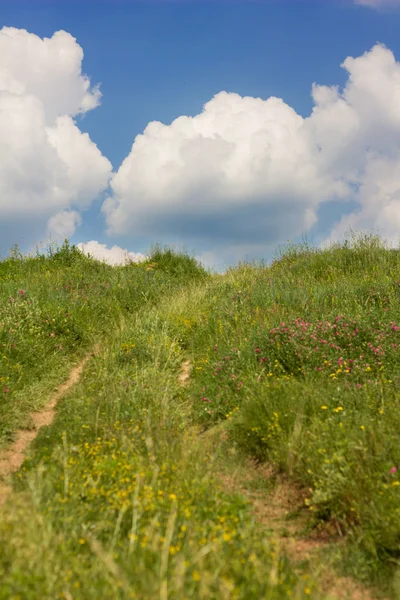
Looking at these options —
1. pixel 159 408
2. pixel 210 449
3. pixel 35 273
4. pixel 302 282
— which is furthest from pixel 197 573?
pixel 35 273

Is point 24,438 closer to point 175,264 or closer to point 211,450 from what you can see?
point 211,450

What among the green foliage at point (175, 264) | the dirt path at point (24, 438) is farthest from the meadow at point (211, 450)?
the green foliage at point (175, 264)

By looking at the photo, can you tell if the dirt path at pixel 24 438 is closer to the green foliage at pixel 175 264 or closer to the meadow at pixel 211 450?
the meadow at pixel 211 450

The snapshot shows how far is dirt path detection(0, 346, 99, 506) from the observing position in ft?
18.8

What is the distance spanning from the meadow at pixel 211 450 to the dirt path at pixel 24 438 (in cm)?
12

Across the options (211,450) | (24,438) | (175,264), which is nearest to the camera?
(211,450)

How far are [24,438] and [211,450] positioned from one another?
2933mm

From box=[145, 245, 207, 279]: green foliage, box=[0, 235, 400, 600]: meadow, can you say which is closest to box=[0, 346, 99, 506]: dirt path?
box=[0, 235, 400, 600]: meadow

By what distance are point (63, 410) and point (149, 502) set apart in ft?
12.4

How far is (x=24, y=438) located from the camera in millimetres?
6953

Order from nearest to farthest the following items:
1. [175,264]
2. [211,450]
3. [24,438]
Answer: [211,450]
[24,438]
[175,264]

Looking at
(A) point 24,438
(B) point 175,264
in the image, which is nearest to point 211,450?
(A) point 24,438

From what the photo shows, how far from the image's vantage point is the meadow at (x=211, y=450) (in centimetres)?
321

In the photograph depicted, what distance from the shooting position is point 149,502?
4.00 metres
